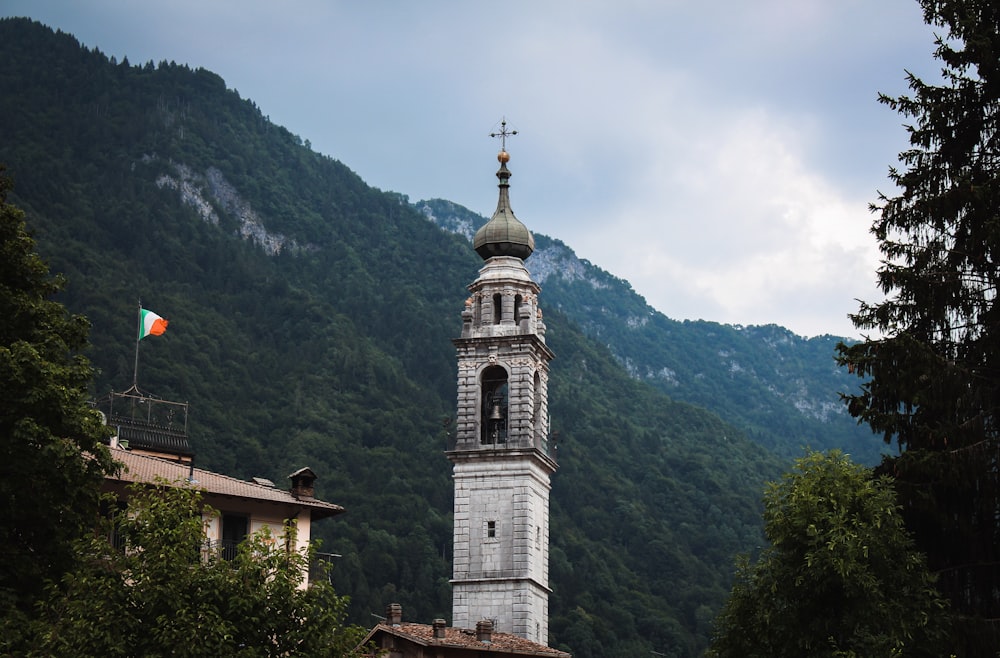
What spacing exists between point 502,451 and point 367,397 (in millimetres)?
86799

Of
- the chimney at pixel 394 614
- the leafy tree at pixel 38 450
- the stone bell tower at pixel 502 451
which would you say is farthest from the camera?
the stone bell tower at pixel 502 451

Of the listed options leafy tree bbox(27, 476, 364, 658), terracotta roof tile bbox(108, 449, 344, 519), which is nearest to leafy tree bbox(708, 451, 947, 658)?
leafy tree bbox(27, 476, 364, 658)

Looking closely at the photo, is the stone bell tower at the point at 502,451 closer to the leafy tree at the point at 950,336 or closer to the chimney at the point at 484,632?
the chimney at the point at 484,632

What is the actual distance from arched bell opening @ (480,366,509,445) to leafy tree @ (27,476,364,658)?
1345 inches

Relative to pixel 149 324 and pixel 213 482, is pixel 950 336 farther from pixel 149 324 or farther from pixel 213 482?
pixel 149 324

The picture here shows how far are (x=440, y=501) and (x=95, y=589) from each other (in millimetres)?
94540

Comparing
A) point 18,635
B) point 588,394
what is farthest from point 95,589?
point 588,394

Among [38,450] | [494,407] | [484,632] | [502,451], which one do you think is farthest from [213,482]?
[494,407]

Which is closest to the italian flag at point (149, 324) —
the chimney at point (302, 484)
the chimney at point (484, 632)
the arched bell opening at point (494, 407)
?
the chimney at point (302, 484)

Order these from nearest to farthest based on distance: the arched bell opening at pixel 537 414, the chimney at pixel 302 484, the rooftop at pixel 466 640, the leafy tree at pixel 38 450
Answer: the leafy tree at pixel 38 450 < the chimney at pixel 302 484 < the rooftop at pixel 466 640 < the arched bell opening at pixel 537 414

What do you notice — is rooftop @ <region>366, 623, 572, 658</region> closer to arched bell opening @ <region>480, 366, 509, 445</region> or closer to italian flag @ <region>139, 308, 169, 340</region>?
arched bell opening @ <region>480, 366, 509, 445</region>

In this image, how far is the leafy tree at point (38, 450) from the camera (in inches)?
1248

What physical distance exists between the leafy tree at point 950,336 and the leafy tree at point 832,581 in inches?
30.6

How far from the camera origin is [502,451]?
63656 millimetres
